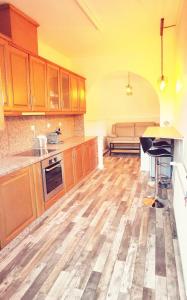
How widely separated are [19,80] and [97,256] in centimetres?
219

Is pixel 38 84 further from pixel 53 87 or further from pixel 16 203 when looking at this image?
pixel 16 203

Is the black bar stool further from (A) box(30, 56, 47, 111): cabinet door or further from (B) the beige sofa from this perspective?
(B) the beige sofa

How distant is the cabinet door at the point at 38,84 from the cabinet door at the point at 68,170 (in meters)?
0.81

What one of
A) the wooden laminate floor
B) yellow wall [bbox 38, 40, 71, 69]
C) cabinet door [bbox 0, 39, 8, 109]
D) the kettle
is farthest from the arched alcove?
cabinet door [bbox 0, 39, 8, 109]

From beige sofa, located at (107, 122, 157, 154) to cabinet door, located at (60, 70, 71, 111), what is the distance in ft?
10.4

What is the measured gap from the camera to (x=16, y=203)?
2.22m

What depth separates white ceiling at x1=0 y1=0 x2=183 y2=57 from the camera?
2.60 m

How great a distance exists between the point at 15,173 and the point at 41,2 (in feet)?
6.66

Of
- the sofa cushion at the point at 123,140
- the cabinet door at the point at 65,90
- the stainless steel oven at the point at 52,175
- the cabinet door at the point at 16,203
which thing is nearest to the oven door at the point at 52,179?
the stainless steel oven at the point at 52,175

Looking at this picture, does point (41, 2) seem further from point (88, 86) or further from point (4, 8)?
point (88, 86)

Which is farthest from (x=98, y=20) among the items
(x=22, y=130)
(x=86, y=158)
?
(x=86, y=158)

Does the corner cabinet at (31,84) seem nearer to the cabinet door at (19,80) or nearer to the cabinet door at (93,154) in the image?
the cabinet door at (19,80)

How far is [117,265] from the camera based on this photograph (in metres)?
1.86

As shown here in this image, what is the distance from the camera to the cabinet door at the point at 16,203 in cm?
205
